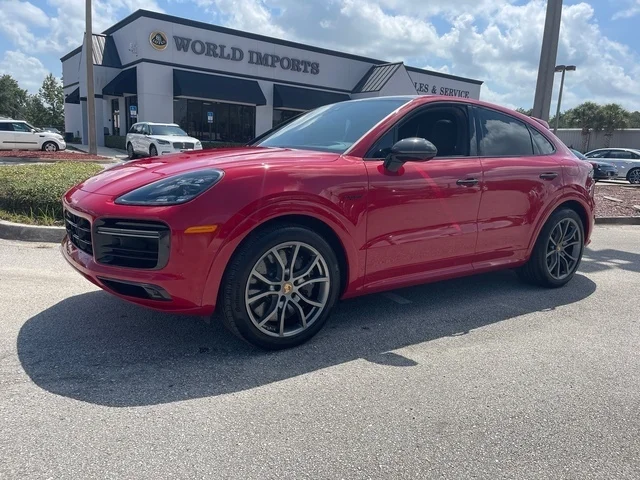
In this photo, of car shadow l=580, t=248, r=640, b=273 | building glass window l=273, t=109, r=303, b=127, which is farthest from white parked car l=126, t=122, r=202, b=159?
car shadow l=580, t=248, r=640, b=273

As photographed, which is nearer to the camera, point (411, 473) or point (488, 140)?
point (411, 473)

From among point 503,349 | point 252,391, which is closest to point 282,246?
point 252,391

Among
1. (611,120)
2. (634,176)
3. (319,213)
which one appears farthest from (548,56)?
(611,120)

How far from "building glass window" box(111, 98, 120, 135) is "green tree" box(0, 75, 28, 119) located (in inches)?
1949

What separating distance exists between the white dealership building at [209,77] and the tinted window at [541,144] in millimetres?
24209

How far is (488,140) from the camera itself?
4.44m

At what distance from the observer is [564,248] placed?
509cm

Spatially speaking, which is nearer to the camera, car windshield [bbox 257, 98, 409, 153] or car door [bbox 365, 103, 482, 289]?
car door [bbox 365, 103, 482, 289]

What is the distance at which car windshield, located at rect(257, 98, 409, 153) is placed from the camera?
12.7 feet

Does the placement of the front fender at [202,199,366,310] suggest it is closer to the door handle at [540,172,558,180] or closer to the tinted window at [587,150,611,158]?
the door handle at [540,172,558,180]

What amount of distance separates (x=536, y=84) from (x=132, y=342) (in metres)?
9.42

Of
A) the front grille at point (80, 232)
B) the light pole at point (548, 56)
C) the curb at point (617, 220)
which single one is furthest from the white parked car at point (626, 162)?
the front grille at point (80, 232)

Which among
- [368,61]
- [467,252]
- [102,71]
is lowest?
[467,252]

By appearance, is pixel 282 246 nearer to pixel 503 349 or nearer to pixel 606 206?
pixel 503 349
